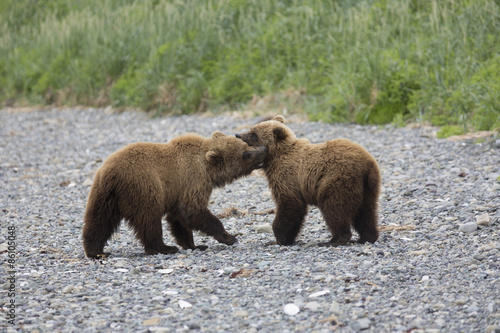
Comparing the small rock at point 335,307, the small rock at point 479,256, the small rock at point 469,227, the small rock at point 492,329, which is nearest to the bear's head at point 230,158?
the small rock at point 469,227

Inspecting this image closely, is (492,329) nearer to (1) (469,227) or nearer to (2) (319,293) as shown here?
(2) (319,293)

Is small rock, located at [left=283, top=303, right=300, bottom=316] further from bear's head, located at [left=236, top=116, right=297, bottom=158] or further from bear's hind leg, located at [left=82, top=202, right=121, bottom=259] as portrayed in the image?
bear's head, located at [left=236, top=116, right=297, bottom=158]

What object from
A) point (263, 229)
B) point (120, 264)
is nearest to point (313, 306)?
point (120, 264)

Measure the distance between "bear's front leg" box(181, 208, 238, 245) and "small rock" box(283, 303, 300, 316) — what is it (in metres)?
1.67

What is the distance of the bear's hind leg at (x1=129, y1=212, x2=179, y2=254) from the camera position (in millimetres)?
5297

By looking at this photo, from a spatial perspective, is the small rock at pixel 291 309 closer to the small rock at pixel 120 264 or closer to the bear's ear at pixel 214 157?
the small rock at pixel 120 264

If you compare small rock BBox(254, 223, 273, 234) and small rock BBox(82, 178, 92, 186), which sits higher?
small rock BBox(254, 223, 273, 234)

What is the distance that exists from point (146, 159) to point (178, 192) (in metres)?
0.43

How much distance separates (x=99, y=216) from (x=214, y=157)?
47.0 inches

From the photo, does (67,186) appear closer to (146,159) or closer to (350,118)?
(146,159)

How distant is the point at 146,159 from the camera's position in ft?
17.8

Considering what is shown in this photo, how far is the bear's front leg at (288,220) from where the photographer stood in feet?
18.2

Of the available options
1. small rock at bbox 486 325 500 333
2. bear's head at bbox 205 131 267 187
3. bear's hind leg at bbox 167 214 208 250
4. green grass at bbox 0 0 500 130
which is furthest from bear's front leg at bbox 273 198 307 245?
green grass at bbox 0 0 500 130

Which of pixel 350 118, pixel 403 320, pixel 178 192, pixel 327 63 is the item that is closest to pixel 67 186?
pixel 178 192
